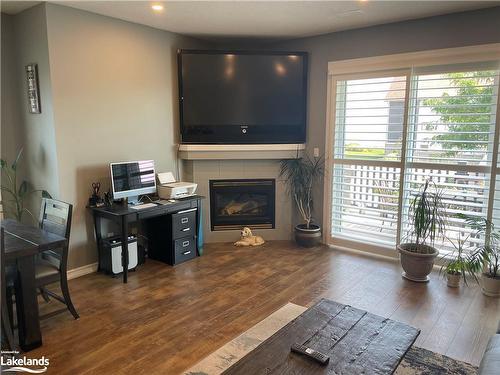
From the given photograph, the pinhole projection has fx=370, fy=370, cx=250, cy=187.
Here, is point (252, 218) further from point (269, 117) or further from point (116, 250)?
point (116, 250)

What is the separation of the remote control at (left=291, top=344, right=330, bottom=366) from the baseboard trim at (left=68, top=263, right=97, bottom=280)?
9.12 feet

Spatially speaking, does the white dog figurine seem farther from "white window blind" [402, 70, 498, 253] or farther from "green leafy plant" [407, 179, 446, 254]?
"white window blind" [402, 70, 498, 253]

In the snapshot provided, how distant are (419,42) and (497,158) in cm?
142

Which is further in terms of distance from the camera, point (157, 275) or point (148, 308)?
point (157, 275)

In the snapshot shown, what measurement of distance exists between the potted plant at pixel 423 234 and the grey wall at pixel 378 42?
1.32 metres

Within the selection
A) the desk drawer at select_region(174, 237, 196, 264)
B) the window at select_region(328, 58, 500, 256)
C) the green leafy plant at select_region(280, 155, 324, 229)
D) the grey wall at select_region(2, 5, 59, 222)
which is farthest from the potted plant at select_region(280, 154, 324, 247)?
the grey wall at select_region(2, 5, 59, 222)

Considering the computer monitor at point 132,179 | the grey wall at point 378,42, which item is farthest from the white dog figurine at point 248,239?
the computer monitor at point 132,179

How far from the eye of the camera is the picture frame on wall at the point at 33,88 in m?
3.59

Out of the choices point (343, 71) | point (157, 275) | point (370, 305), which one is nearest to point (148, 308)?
point (157, 275)

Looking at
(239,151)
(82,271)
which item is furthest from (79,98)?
(239,151)

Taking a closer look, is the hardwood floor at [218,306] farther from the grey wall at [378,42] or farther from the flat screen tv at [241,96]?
the flat screen tv at [241,96]

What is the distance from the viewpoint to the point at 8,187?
3.88 meters

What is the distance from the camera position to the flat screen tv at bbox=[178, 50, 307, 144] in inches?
177

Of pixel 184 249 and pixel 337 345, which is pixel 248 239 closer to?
pixel 184 249
